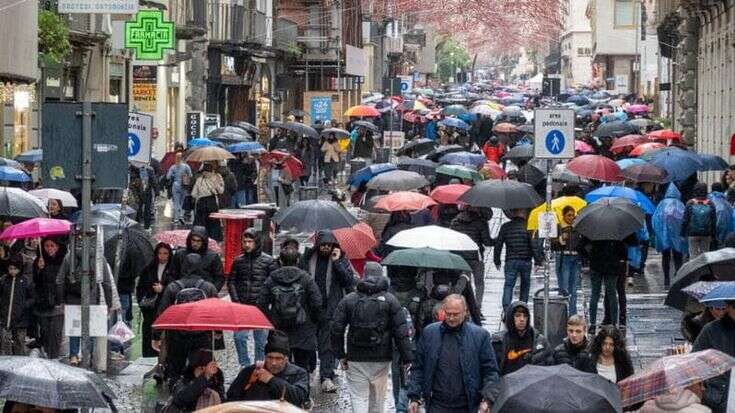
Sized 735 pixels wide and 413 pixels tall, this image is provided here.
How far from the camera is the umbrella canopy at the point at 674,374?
36.2ft

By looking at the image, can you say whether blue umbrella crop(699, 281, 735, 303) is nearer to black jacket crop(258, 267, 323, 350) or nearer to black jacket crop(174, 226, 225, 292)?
black jacket crop(258, 267, 323, 350)

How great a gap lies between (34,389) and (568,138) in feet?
31.0

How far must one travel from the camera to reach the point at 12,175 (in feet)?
81.5

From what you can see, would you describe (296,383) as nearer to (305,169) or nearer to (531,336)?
(531,336)

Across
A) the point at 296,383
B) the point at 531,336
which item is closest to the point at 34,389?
the point at 296,383

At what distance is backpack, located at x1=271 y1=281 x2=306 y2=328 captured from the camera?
16.5 metres

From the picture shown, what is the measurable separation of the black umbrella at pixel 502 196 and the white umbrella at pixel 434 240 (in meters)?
2.78

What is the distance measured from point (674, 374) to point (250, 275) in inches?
294

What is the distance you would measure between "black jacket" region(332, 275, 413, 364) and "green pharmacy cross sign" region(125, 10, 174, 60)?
79.2 ft

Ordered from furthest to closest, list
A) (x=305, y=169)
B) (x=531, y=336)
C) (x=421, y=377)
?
(x=305, y=169)
(x=531, y=336)
(x=421, y=377)

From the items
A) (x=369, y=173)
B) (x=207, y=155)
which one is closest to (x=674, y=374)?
Answer: (x=369, y=173)

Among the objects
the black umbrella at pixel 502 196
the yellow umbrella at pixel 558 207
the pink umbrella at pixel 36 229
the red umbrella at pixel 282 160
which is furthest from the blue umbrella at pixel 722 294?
the red umbrella at pixel 282 160

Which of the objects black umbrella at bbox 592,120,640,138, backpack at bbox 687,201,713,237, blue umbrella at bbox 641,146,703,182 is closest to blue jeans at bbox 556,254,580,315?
backpack at bbox 687,201,713,237

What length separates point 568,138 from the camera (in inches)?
751
